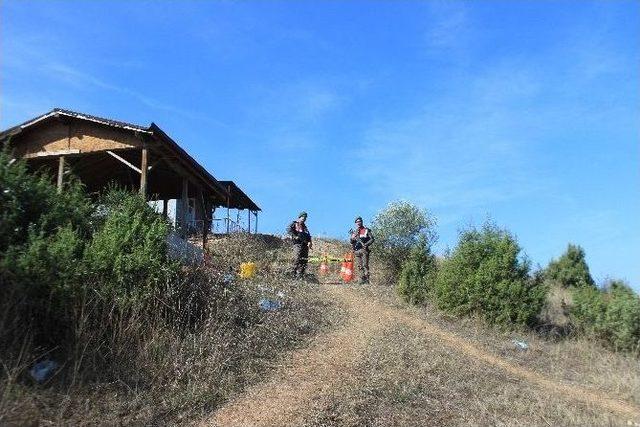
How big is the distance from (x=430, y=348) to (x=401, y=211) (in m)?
12.9

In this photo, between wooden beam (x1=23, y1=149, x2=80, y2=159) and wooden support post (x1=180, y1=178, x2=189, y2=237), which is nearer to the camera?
wooden beam (x1=23, y1=149, x2=80, y2=159)

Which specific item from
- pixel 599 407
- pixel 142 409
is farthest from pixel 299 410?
pixel 599 407

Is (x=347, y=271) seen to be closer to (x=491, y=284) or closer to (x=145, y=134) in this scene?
(x=491, y=284)

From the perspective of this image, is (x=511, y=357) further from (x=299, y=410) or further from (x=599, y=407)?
(x=299, y=410)

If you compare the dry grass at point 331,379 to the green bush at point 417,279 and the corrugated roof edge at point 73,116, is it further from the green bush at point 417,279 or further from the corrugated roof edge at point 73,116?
the corrugated roof edge at point 73,116

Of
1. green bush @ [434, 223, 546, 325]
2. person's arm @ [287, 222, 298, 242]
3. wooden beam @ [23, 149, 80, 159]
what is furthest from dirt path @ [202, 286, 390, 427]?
wooden beam @ [23, 149, 80, 159]

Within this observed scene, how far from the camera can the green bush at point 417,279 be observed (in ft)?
52.2

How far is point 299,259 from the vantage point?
16688 millimetres

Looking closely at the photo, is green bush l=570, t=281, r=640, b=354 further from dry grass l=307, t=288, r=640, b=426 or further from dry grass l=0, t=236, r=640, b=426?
dry grass l=0, t=236, r=640, b=426

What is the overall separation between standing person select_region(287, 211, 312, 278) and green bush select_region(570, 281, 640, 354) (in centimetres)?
698

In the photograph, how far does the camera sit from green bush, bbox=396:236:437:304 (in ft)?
52.2

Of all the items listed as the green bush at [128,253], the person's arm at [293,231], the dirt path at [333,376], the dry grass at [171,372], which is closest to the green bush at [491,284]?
the dirt path at [333,376]

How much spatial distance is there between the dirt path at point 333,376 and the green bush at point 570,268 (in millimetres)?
14668

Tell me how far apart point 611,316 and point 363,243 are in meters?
6.78
